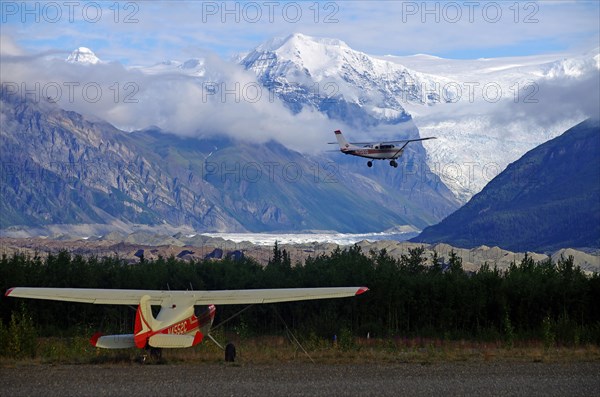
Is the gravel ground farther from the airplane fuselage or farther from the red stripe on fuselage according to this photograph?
the airplane fuselage

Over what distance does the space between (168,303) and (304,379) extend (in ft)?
32.0

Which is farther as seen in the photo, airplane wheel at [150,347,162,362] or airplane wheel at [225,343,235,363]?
airplane wheel at [225,343,235,363]

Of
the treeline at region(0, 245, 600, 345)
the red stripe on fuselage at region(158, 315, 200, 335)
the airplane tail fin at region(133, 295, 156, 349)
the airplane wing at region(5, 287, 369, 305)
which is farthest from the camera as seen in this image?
the treeline at region(0, 245, 600, 345)

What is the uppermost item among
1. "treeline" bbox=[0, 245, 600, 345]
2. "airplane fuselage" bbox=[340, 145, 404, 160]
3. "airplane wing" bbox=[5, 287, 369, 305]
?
"airplane fuselage" bbox=[340, 145, 404, 160]

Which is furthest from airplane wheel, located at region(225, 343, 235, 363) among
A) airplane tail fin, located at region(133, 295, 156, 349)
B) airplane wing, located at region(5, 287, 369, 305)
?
airplane tail fin, located at region(133, 295, 156, 349)

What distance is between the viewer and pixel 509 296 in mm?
97500

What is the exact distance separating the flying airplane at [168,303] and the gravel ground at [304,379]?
1.20 meters

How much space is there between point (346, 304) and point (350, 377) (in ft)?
171

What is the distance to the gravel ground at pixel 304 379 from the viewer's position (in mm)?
42875

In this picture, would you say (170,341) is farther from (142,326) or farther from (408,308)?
(408,308)

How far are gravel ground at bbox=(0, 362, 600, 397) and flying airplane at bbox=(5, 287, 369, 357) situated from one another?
1.20 meters

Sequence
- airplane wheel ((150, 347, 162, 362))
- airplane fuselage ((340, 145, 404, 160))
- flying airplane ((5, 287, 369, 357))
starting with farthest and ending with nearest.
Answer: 1. airplane fuselage ((340, 145, 404, 160))
2. airplane wheel ((150, 347, 162, 362))
3. flying airplane ((5, 287, 369, 357))

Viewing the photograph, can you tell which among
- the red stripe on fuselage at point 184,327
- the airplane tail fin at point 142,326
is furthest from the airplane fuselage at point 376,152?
the airplane tail fin at point 142,326

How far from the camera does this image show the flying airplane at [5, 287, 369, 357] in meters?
51.0
